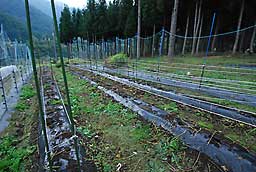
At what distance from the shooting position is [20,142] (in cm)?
292

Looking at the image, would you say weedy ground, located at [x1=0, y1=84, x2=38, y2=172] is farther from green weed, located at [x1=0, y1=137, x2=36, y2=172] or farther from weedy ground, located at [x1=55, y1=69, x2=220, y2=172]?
weedy ground, located at [x1=55, y1=69, x2=220, y2=172]

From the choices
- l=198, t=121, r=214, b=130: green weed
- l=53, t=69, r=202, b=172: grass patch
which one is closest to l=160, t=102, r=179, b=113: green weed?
l=198, t=121, r=214, b=130: green weed

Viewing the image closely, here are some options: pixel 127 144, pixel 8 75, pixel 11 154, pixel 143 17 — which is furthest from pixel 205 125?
pixel 143 17

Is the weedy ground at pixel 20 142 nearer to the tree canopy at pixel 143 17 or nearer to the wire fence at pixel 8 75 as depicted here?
the wire fence at pixel 8 75

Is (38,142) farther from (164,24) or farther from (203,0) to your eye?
(164,24)

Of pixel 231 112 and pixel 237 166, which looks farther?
pixel 231 112

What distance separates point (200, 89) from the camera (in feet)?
17.1

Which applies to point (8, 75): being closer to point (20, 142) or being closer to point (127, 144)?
point (20, 142)

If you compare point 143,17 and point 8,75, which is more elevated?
point 143,17

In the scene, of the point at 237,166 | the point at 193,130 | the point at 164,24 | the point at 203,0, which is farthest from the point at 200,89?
the point at 164,24

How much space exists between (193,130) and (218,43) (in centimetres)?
1843

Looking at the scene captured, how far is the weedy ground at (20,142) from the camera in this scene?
2246 millimetres

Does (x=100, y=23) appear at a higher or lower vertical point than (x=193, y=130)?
higher

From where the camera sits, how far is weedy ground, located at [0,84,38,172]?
225cm
